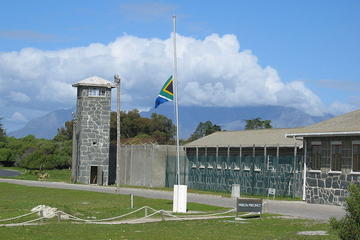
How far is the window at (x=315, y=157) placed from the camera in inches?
1469

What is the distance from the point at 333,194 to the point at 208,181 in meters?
21.1

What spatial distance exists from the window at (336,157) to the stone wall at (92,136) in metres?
33.6

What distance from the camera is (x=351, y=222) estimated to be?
554 inches

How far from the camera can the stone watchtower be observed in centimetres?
6625

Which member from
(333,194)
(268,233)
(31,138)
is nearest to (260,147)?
(333,194)

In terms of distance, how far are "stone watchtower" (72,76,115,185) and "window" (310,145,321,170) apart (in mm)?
31826

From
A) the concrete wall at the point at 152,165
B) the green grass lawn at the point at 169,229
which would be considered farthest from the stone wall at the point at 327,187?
the concrete wall at the point at 152,165

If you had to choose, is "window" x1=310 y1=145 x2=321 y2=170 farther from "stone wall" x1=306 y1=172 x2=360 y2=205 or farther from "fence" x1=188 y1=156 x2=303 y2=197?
"fence" x1=188 y1=156 x2=303 y2=197

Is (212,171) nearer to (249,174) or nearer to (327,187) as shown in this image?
(249,174)

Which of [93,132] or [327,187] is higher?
[93,132]

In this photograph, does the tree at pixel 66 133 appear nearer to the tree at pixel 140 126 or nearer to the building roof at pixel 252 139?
the tree at pixel 140 126

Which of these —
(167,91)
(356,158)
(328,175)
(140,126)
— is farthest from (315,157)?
(140,126)

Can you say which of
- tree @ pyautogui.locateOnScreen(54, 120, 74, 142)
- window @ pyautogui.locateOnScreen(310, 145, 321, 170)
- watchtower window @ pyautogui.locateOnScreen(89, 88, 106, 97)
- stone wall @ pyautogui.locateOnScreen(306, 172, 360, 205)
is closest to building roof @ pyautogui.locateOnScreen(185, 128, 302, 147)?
window @ pyautogui.locateOnScreen(310, 145, 321, 170)

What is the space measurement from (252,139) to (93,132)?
1862cm
